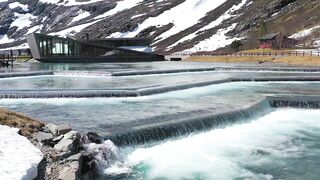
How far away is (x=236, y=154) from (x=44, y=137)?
355 inches

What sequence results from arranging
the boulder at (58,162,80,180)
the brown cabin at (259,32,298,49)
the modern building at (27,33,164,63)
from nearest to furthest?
1. the boulder at (58,162,80,180)
2. the modern building at (27,33,164,63)
3. the brown cabin at (259,32,298,49)

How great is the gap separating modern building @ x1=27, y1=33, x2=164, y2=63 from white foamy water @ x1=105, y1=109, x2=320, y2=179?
256ft

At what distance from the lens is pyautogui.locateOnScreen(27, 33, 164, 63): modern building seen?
323 ft

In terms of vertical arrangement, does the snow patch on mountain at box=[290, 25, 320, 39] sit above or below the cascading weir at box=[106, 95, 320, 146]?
above

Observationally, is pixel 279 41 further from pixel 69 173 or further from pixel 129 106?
pixel 69 173

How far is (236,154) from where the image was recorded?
21.3 metres

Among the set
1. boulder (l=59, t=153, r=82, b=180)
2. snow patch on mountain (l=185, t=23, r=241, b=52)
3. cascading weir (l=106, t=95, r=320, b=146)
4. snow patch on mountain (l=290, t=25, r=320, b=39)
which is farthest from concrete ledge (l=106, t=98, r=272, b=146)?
snow patch on mountain (l=185, t=23, r=241, b=52)

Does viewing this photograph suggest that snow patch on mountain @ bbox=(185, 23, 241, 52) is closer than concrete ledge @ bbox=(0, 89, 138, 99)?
No

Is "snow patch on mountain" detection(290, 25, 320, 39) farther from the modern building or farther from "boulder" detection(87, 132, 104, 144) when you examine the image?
"boulder" detection(87, 132, 104, 144)

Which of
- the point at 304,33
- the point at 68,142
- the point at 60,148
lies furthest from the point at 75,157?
the point at 304,33

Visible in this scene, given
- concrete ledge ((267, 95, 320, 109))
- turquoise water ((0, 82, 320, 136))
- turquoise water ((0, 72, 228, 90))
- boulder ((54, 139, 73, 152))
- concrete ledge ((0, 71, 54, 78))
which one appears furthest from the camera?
concrete ledge ((0, 71, 54, 78))

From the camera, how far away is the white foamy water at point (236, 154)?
18.5 metres

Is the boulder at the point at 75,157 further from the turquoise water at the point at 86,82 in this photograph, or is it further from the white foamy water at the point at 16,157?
the turquoise water at the point at 86,82

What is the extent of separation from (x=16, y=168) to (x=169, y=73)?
47191 millimetres
